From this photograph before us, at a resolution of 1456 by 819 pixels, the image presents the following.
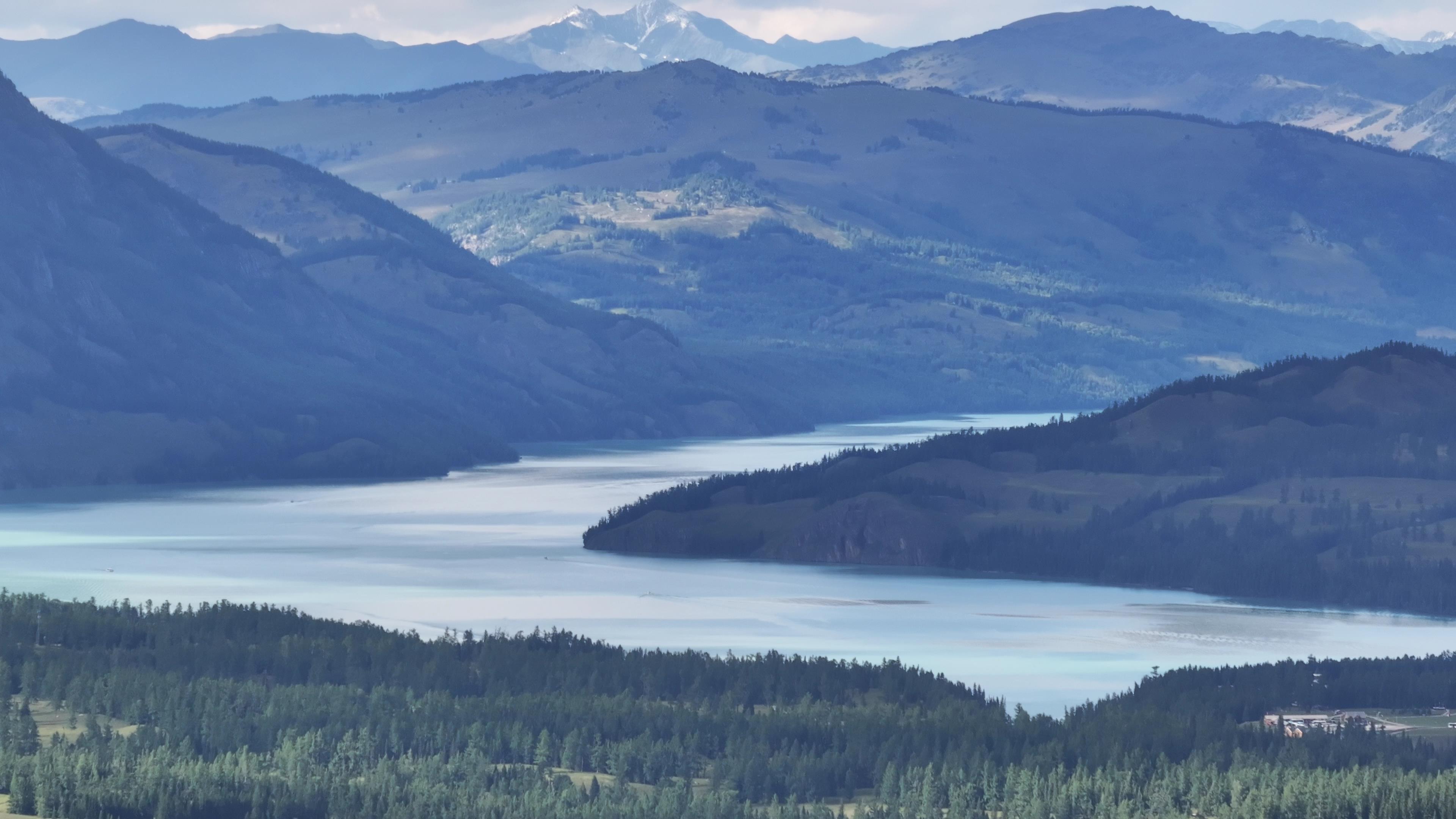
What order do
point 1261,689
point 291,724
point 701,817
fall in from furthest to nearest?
point 1261,689 < point 291,724 < point 701,817

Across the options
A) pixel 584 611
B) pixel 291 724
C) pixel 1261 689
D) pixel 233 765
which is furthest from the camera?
pixel 584 611

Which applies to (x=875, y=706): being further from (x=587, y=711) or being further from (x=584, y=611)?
(x=584, y=611)

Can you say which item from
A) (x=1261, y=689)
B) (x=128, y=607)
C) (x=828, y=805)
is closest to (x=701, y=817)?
(x=828, y=805)

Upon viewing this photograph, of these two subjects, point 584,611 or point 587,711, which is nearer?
point 587,711

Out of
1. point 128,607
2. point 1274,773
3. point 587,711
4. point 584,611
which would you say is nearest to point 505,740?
point 587,711

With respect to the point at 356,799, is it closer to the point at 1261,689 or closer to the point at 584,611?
the point at 1261,689

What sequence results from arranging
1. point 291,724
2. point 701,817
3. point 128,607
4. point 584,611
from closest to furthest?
point 701,817
point 291,724
point 128,607
point 584,611
